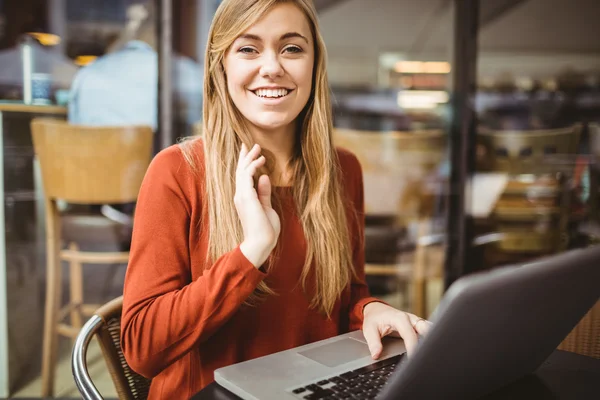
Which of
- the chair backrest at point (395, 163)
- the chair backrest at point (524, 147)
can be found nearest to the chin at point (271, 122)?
the chair backrest at point (395, 163)

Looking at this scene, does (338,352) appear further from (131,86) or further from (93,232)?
(131,86)

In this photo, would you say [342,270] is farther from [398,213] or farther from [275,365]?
[398,213]

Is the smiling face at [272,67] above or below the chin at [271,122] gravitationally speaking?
above

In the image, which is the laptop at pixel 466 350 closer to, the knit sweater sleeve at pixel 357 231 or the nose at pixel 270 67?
the knit sweater sleeve at pixel 357 231

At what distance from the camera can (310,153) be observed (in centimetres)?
118

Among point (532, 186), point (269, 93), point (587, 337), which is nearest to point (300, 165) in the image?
point (269, 93)

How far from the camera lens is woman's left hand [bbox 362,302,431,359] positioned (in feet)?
2.85

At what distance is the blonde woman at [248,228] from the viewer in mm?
886

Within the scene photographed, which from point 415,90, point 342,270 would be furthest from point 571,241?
point 342,270

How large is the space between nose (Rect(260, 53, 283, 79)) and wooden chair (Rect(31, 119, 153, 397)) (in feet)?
3.90

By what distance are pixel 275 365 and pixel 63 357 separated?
5.95 ft

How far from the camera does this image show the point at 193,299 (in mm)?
866

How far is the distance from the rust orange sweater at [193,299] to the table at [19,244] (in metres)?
1.39

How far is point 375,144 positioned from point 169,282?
2.01 m
